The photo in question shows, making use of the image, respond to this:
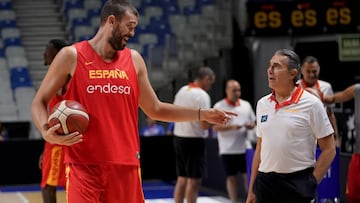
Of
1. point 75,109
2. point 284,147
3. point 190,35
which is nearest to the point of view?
point 75,109

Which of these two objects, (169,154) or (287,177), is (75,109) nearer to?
(287,177)

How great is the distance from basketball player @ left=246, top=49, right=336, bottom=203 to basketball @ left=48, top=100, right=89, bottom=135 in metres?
1.68

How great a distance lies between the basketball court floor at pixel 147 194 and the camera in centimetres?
1327

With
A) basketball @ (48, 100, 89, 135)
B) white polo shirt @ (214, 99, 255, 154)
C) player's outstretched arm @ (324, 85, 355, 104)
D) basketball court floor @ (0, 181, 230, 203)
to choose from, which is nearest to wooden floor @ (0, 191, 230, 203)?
basketball court floor @ (0, 181, 230, 203)

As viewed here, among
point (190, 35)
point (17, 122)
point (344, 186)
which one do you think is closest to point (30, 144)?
point (17, 122)

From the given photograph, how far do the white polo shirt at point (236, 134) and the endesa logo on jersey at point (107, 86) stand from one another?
691 centimetres

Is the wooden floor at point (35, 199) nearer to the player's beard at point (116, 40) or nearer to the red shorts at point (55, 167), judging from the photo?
the red shorts at point (55, 167)

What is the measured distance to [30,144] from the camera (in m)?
16.0

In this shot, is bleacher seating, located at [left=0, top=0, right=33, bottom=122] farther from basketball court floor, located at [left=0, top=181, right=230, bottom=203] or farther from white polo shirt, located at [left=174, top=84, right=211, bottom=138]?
white polo shirt, located at [left=174, top=84, right=211, bottom=138]

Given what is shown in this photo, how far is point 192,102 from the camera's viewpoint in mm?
10977

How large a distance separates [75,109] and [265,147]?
5.89ft

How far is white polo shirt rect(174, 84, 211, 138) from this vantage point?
10961 mm

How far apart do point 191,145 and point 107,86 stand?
6199 millimetres

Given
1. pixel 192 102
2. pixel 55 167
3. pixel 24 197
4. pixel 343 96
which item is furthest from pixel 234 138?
pixel 55 167
